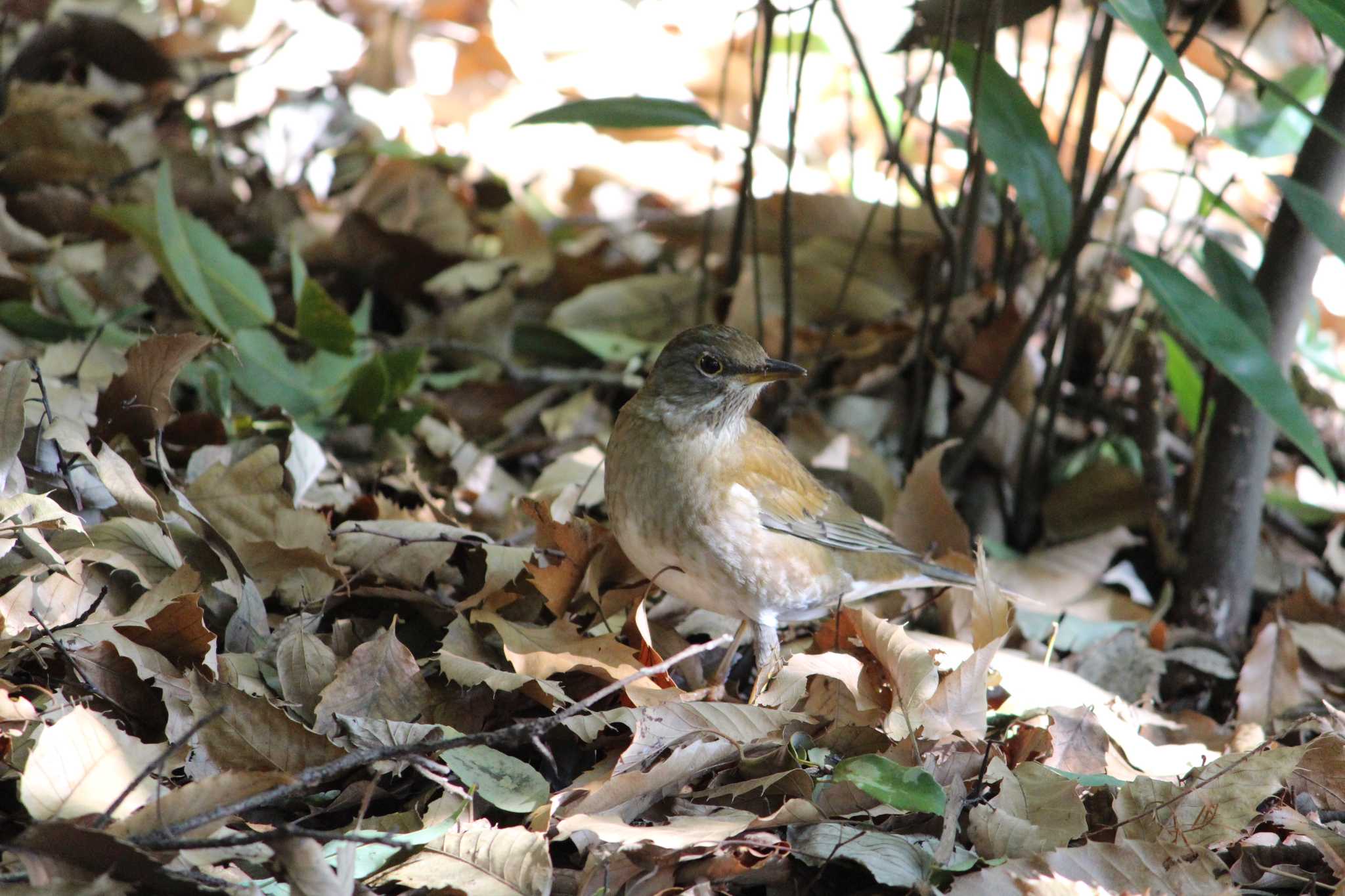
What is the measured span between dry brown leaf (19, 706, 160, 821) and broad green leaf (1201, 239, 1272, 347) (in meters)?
3.82

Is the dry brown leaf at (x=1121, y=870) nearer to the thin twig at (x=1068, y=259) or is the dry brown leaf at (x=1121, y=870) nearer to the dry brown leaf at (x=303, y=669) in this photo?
the dry brown leaf at (x=303, y=669)

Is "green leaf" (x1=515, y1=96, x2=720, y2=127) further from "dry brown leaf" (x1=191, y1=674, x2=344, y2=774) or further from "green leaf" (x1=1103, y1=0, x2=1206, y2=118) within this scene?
"dry brown leaf" (x1=191, y1=674, x2=344, y2=774)

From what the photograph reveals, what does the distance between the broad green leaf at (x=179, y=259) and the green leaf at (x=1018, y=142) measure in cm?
289

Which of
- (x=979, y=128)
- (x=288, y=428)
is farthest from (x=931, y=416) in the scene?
(x=288, y=428)

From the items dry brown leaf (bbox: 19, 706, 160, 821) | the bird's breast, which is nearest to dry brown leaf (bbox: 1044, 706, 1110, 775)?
the bird's breast

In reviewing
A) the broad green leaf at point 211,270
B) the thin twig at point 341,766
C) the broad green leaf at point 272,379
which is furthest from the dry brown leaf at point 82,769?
the broad green leaf at point 211,270

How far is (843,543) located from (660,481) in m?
0.85

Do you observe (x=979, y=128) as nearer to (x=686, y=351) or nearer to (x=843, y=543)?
(x=686, y=351)

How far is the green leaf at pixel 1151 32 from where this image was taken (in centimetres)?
309

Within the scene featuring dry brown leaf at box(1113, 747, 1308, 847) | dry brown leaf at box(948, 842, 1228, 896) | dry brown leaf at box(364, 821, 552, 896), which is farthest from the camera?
dry brown leaf at box(1113, 747, 1308, 847)

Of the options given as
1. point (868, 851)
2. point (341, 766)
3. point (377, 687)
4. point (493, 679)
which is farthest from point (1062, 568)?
point (341, 766)

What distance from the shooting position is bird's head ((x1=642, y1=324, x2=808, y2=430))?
4207 millimetres

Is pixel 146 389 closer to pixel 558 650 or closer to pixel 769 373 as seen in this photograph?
pixel 558 650

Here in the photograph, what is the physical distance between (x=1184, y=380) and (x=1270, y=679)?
58.8 inches
